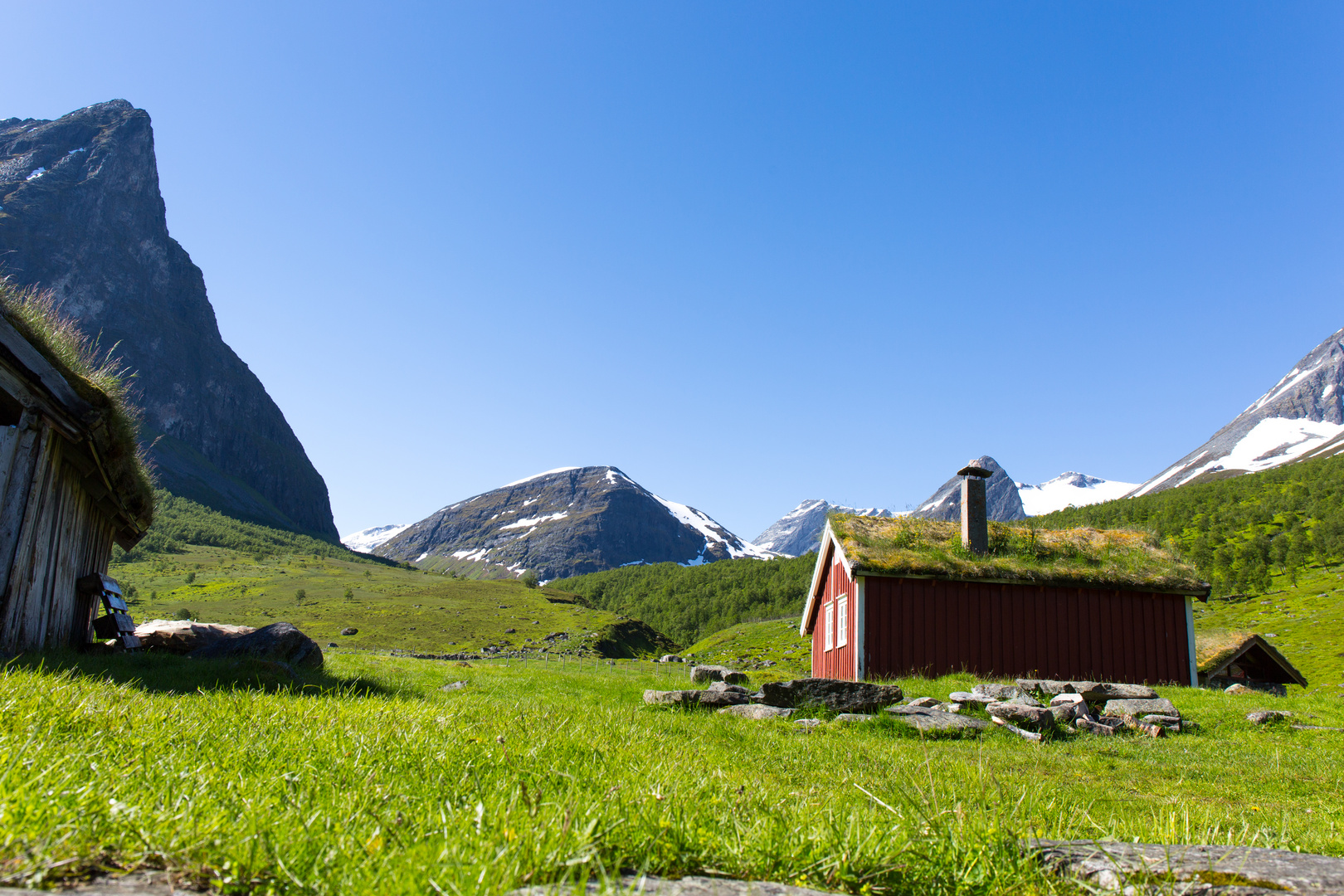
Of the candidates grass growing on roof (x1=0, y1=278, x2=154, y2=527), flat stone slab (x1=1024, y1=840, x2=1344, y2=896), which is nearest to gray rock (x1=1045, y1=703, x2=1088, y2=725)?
flat stone slab (x1=1024, y1=840, x2=1344, y2=896)

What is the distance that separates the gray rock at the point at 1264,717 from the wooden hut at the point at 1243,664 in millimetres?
17989

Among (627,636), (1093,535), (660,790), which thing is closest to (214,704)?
(660,790)

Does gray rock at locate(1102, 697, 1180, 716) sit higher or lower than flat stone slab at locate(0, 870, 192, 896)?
lower

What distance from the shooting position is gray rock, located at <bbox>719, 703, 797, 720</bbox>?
1101 centimetres

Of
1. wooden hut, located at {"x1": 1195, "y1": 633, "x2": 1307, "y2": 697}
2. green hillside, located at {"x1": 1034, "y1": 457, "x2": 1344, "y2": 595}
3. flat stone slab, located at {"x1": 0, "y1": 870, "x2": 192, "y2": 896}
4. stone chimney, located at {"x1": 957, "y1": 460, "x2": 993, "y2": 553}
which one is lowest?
wooden hut, located at {"x1": 1195, "y1": 633, "x2": 1307, "y2": 697}

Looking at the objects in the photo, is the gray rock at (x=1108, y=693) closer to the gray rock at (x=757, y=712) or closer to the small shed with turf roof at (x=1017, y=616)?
the gray rock at (x=757, y=712)

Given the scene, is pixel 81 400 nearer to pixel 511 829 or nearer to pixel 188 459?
pixel 511 829

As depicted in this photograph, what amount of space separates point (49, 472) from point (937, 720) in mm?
13021

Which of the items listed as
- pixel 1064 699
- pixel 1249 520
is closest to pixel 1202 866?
pixel 1064 699

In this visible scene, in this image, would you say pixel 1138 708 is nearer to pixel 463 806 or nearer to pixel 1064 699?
pixel 1064 699

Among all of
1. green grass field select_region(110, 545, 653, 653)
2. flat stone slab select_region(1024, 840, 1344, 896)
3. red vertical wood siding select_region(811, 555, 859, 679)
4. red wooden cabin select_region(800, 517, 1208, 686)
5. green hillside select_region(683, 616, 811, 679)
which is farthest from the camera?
green grass field select_region(110, 545, 653, 653)

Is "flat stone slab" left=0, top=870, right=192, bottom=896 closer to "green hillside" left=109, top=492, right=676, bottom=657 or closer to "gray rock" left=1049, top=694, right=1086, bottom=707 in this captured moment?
"gray rock" left=1049, top=694, right=1086, bottom=707

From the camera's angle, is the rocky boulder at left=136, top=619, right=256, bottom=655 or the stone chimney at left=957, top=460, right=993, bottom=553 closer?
the rocky boulder at left=136, top=619, right=256, bottom=655

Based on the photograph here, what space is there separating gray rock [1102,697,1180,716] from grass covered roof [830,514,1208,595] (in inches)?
358
